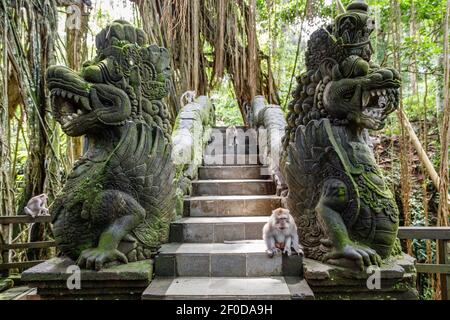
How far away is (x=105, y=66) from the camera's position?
297 cm

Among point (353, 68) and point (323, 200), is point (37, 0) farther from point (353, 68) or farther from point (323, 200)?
point (323, 200)

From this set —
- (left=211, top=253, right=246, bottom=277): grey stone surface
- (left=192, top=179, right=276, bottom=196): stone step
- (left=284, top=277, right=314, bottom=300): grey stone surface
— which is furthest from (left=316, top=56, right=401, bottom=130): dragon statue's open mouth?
(left=192, top=179, right=276, bottom=196): stone step

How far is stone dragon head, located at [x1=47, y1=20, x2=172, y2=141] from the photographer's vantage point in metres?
2.79

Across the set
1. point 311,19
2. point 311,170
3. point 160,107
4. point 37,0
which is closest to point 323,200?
point 311,170

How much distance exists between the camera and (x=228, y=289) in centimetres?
264

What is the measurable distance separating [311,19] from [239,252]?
399 centimetres

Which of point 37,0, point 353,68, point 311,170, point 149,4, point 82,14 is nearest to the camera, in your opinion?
point 353,68

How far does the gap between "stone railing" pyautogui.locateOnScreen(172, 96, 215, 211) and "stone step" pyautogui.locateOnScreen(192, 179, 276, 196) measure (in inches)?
8.2

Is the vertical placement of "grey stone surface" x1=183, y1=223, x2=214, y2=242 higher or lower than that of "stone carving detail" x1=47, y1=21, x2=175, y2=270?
lower

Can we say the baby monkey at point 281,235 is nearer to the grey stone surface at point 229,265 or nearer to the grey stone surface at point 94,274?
the grey stone surface at point 229,265

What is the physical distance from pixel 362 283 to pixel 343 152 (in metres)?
1.10

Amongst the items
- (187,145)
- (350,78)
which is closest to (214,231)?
(187,145)

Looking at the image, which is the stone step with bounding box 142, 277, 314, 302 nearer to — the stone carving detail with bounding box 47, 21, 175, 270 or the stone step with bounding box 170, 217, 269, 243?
the stone carving detail with bounding box 47, 21, 175, 270

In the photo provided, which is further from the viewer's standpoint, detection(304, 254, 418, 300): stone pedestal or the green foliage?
the green foliage
